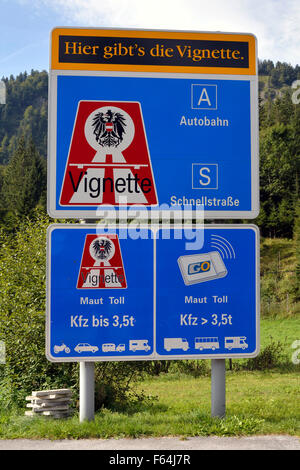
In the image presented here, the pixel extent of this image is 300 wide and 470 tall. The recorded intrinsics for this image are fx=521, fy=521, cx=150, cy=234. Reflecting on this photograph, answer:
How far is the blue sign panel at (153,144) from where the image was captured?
320 inches

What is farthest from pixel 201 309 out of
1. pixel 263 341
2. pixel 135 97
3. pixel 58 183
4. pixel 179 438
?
pixel 263 341

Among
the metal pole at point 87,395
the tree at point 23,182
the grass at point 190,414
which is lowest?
the grass at point 190,414

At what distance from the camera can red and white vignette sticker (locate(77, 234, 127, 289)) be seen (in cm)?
797

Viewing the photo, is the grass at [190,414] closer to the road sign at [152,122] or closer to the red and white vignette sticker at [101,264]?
the red and white vignette sticker at [101,264]

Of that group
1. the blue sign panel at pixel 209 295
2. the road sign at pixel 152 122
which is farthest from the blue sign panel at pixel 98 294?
the road sign at pixel 152 122

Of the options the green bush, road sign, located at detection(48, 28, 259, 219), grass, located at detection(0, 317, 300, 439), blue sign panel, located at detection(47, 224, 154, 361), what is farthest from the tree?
blue sign panel, located at detection(47, 224, 154, 361)

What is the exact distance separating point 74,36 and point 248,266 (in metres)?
4.59

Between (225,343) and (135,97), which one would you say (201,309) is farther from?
(135,97)

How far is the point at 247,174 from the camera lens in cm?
849

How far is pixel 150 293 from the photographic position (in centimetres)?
809

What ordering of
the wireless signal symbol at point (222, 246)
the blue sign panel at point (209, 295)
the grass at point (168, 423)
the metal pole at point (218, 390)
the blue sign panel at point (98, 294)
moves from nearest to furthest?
the grass at point (168, 423) → the blue sign panel at point (98, 294) → the blue sign panel at point (209, 295) → the metal pole at point (218, 390) → the wireless signal symbol at point (222, 246)

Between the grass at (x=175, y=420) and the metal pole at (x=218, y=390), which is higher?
the metal pole at (x=218, y=390)

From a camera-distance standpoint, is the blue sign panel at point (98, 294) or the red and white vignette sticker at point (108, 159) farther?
the red and white vignette sticker at point (108, 159)

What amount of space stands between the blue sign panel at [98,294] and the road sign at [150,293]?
0.05 feet
